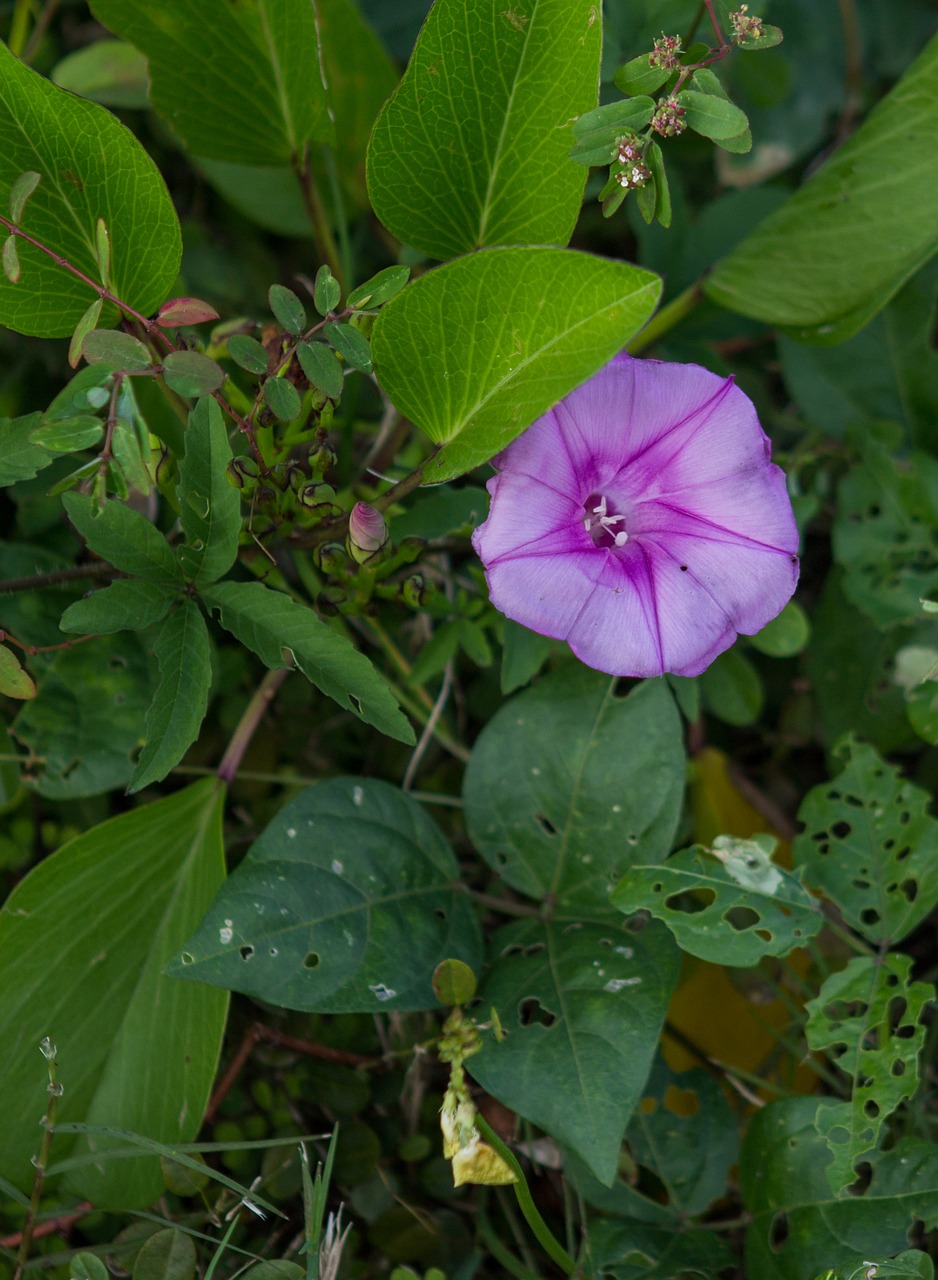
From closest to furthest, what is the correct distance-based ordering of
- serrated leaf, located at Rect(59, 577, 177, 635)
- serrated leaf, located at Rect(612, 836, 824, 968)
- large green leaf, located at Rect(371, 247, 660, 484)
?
large green leaf, located at Rect(371, 247, 660, 484) → serrated leaf, located at Rect(59, 577, 177, 635) → serrated leaf, located at Rect(612, 836, 824, 968)

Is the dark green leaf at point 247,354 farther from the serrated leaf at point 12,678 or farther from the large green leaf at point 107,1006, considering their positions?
the large green leaf at point 107,1006

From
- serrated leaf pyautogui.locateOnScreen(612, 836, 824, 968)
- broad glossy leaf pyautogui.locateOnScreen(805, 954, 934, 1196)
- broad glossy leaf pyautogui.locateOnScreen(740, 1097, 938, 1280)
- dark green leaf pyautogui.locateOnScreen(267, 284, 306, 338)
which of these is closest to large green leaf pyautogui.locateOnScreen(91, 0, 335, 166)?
dark green leaf pyautogui.locateOnScreen(267, 284, 306, 338)

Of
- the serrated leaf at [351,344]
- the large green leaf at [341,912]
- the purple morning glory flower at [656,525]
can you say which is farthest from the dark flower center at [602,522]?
the large green leaf at [341,912]

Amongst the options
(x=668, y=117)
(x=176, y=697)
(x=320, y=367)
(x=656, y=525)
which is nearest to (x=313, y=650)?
(x=176, y=697)

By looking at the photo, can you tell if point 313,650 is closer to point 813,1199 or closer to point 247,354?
point 247,354

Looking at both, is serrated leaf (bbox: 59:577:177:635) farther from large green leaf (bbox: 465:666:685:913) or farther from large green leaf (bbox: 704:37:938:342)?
large green leaf (bbox: 704:37:938:342)

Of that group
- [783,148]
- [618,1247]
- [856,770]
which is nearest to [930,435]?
[783,148]
